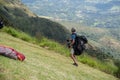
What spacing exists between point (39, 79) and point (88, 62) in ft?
40.1

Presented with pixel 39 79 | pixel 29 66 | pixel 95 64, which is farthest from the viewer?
pixel 95 64

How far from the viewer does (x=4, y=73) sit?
13.7 m

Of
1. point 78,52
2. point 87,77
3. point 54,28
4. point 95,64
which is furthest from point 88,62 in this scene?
point 54,28

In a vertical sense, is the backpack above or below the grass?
above

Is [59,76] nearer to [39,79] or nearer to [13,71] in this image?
[39,79]

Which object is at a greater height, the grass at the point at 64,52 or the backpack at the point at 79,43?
the backpack at the point at 79,43

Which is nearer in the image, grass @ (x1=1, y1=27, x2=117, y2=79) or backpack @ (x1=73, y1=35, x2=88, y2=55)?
backpack @ (x1=73, y1=35, x2=88, y2=55)

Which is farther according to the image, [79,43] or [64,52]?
[64,52]

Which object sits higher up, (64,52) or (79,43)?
(79,43)

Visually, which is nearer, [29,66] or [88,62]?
[29,66]

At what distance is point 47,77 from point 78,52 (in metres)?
6.59

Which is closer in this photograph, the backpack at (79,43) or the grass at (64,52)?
the backpack at (79,43)

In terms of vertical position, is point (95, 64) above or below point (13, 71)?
below

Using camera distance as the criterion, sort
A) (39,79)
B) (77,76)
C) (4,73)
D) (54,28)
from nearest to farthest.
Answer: (4,73) < (39,79) < (77,76) < (54,28)
